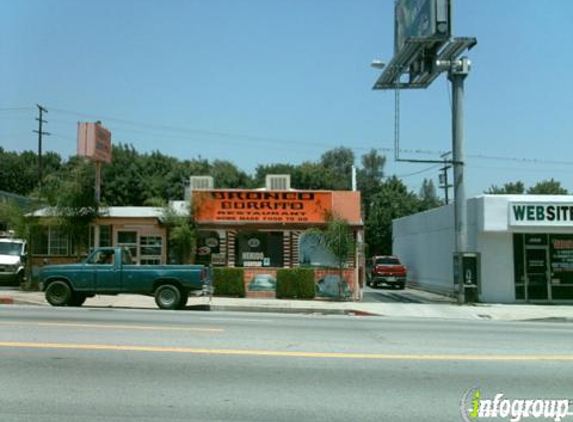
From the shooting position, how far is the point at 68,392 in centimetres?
745

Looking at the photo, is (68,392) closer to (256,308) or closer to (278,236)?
(256,308)

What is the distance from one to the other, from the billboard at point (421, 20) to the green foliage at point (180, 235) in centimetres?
1173

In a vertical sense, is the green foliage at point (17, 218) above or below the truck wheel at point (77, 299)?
above

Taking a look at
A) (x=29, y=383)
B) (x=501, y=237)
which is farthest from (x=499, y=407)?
(x=501, y=237)

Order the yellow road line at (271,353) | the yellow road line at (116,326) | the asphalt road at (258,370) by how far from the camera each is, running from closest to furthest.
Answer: the asphalt road at (258,370), the yellow road line at (271,353), the yellow road line at (116,326)

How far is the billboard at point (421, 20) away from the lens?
25.1 meters

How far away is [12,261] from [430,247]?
780 inches

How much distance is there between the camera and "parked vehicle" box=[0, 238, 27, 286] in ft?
88.3

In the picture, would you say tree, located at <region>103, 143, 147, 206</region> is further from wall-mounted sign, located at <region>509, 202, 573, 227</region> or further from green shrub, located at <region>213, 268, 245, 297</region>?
wall-mounted sign, located at <region>509, 202, 573, 227</region>

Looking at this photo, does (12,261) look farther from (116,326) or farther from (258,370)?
(258,370)

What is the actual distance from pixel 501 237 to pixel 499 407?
19.6 meters

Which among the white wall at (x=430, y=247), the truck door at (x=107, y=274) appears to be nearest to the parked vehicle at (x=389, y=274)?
the white wall at (x=430, y=247)

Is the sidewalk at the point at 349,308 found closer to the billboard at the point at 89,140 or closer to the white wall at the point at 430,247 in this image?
the white wall at the point at 430,247

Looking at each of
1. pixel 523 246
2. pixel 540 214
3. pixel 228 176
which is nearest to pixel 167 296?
pixel 523 246
